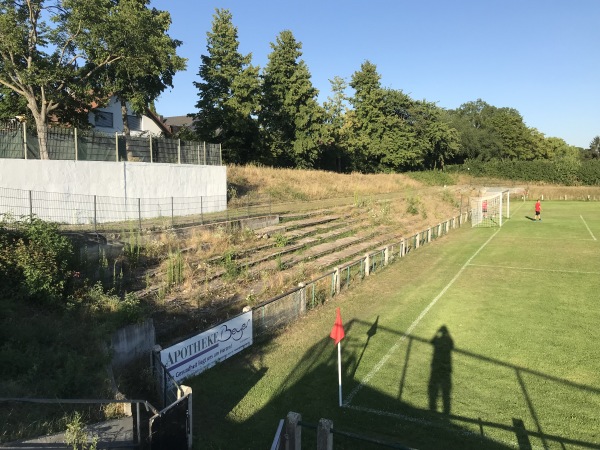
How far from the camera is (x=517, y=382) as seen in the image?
927 centimetres

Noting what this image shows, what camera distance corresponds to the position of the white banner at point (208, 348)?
29.2 feet

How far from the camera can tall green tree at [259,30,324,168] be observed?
54094 mm

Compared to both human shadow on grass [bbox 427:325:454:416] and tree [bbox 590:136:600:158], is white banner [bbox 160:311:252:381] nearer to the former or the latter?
human shadow on grass [bbox 427:325:454:416]

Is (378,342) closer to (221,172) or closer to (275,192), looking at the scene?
(221,172)

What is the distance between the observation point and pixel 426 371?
390 inches

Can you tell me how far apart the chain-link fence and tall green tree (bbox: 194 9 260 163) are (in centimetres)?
2343

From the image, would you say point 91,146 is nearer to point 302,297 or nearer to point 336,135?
point 302,297

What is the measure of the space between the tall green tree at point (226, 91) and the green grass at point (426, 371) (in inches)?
1294

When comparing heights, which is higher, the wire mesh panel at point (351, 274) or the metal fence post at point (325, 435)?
the metal fence post at point (325, 435)

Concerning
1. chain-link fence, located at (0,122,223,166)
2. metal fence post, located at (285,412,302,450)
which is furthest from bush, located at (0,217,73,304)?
chain-link fence, located at (0,122,223,166)

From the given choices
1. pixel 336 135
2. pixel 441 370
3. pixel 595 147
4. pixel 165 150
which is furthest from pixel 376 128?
pixel 595 147

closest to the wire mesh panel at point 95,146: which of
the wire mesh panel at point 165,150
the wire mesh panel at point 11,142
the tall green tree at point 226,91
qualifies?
the wire mesh panel at point 11,142

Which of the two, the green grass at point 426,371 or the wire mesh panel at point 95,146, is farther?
the wire mesh panel at point 95,146

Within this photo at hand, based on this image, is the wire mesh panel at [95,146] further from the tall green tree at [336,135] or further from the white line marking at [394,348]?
the tall green tree at [336,135]
